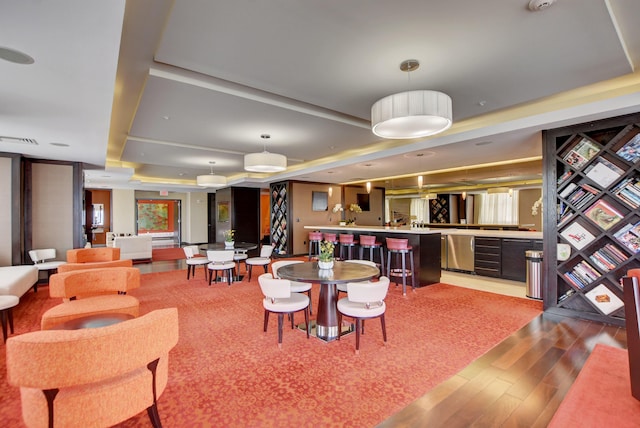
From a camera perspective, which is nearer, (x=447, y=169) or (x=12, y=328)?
(x=12, y=328)

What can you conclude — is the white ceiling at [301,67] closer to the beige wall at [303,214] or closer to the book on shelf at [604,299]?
the book on shelf at [604,299]

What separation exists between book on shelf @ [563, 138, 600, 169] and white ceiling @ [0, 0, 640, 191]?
0.41 m

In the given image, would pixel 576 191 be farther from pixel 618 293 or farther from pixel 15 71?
pixel 15 71

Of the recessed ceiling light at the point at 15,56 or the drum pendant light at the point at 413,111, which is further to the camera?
the drum pendant light at the point at 413,111

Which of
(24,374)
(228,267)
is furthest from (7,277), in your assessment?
(24,374)

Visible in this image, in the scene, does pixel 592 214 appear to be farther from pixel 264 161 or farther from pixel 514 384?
pixel 264 161

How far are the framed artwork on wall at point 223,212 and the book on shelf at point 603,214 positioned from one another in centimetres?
1077

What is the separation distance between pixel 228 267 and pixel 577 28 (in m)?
5.72

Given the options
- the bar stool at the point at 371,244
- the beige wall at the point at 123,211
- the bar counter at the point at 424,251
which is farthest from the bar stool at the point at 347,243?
the beige wall at the point at 123,211

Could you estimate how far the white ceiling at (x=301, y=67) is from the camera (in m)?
2.14

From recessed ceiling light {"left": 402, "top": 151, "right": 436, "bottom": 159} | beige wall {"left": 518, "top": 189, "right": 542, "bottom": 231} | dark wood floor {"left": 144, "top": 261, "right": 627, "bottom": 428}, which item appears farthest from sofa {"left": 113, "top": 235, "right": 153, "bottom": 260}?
beige wall {"left": 518, "top": 189, "right": 542, "bottom": 231}

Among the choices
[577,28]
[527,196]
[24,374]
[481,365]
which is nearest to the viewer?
[24,374]

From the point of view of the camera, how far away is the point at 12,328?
11.6 feet

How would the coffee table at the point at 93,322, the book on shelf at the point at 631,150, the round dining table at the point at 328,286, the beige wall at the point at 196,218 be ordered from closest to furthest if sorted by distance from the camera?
1. the coffee table at the point at 93,322
2. the round dining table at the point at 328,286
3. the book on shelf at the point at 631,150
4. the beige wall at the point at 196,218
